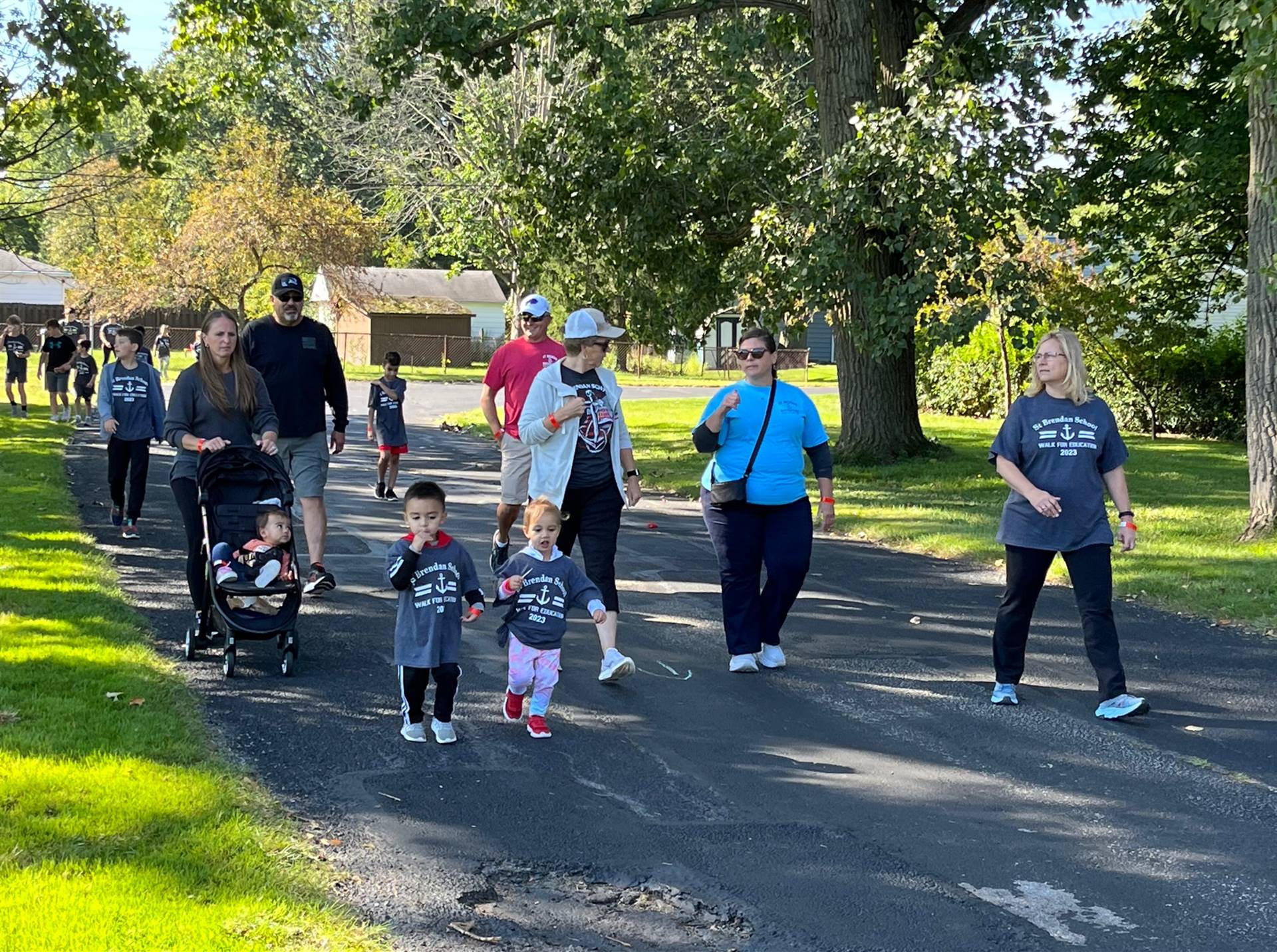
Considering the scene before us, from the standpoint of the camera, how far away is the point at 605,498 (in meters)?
8.34

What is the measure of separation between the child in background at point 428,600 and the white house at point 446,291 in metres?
58.4

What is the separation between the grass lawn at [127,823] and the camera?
447cm

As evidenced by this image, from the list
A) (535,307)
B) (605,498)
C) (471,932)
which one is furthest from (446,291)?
(471,932)

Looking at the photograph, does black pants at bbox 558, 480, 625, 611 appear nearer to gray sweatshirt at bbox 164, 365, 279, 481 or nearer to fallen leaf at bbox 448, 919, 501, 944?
gray sweatshirt at bbox 164, 365, 279, 481

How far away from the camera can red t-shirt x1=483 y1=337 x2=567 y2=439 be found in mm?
10945

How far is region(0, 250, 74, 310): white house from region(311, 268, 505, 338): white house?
12281 mm

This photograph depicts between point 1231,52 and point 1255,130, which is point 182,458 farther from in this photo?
point 1231,52

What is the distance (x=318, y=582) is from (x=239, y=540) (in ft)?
5.44

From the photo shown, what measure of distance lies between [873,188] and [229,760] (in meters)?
14.1

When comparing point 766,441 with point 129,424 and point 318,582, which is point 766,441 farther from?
point 129,424

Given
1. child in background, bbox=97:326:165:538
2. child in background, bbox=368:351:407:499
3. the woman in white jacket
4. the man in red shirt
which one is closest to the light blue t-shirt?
the woman in white jacket

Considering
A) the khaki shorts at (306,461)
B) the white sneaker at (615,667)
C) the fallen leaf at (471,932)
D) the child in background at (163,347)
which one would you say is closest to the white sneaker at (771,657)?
the white sneaker at (615,667)

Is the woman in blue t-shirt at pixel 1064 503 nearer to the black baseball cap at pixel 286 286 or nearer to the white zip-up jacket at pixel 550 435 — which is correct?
the white zip-up jacket at pixel 550 435

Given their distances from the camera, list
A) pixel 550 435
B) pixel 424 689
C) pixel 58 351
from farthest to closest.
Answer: pixel 58 351 → pixel 550 435 → pixel 424 689
